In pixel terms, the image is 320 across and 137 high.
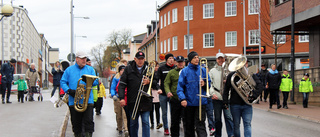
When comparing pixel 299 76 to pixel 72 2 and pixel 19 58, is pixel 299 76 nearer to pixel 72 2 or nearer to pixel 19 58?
pixel 72 2

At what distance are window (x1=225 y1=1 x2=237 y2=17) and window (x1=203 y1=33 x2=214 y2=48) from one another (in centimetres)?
300

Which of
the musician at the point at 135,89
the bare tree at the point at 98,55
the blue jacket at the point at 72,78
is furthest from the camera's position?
the bare tree at the point at 98,55

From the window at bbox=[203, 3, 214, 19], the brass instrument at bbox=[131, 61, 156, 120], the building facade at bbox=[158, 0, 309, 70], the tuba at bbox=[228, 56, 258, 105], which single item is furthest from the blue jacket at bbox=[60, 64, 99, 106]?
the window at bbox=[203, 3, 214, 19]

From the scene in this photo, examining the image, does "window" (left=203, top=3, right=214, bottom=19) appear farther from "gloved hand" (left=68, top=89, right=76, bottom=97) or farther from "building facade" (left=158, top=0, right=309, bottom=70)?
"gloved hand" (left=68, top=89, right=76, bottom=97)

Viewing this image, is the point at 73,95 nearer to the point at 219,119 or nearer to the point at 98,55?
the point at 219,119

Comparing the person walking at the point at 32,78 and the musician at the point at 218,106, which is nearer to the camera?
the musician at the point at 218,106

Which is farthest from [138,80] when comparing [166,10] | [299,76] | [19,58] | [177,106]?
[19,58]

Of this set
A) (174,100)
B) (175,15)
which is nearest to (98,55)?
(175,15)

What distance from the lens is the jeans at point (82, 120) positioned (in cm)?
755

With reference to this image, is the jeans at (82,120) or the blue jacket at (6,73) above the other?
the blue jacket at (6,73)

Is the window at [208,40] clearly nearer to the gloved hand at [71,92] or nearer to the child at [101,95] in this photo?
the child at [101,95]

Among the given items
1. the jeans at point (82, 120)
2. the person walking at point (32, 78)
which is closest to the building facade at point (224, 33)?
the person walking at point (32, 78)

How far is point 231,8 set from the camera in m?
44.7

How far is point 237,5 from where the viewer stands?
44.1m
